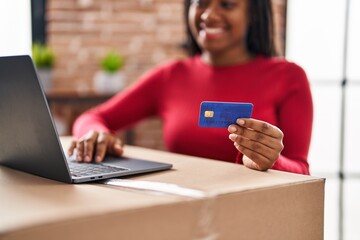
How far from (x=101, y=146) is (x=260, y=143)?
1.20ft

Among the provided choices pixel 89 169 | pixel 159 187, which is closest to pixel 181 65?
pixel 89 169

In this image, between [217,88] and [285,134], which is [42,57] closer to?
[217,88]

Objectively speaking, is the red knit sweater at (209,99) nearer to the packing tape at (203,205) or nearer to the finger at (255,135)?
the finger at (255,135)

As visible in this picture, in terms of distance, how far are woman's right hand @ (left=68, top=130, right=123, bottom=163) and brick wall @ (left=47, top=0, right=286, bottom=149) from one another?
1904 mm

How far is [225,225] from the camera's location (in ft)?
2.05

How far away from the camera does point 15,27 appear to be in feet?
9.04

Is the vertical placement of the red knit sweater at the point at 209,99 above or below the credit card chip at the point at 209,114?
below

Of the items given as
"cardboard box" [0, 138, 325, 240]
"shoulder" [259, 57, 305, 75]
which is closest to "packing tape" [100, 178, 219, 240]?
"cardboard box" [0, 138, 325, 240]

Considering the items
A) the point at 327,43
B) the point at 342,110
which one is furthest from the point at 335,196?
the point at 327,43

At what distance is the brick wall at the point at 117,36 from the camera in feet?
9.54

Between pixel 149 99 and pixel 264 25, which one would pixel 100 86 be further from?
pixel 264 25

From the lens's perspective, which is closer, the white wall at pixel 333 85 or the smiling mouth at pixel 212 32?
the smiling mouth at pixel 212 32

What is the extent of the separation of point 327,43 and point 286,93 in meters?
1.65

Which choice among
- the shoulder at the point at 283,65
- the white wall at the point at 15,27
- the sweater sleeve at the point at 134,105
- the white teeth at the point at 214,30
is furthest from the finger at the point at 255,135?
the white wall at the point at 15,27
